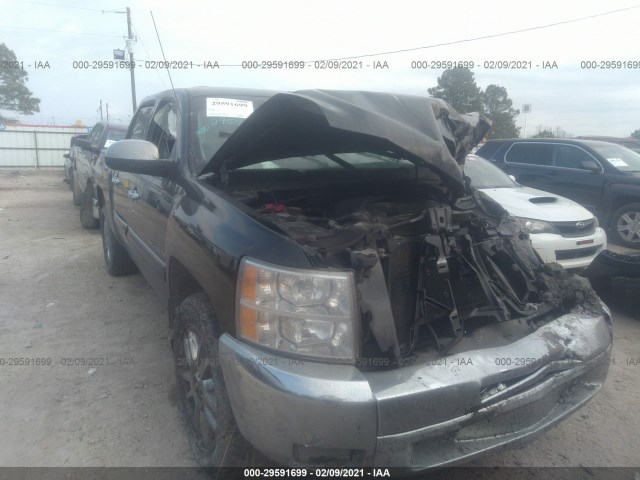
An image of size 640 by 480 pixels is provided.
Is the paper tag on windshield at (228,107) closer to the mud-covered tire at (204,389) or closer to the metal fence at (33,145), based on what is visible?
the mud-covered tire at (204,389)

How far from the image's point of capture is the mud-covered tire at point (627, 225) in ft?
25.1

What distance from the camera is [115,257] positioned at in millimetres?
5465

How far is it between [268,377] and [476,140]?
1900 mm

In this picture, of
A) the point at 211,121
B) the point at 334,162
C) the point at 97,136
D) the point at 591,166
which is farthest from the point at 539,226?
the point at 97,136

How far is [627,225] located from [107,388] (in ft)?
25.6

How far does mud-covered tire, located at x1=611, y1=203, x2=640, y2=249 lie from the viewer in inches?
301

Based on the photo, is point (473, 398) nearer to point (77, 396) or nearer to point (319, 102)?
point (319, 102)

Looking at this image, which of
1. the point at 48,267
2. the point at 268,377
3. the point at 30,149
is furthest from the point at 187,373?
the point at 30,149

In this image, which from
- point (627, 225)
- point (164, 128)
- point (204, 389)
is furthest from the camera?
point (627, 225)

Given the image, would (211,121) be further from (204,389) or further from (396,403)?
(396,403)

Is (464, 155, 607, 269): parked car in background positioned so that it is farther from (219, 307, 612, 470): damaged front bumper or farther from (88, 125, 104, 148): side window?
(88, 125, 104, 148): side window

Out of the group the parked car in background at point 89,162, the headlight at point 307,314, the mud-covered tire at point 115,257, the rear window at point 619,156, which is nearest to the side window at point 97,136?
the parked car in background at point 89,162

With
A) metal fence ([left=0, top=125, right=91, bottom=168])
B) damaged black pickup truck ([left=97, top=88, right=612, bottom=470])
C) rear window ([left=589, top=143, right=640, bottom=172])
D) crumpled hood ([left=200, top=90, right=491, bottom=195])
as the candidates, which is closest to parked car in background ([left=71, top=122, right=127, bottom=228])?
damaged black pickup truck ([left=97, top=88, right=612, bottom=470])

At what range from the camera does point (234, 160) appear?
276 centimetres
